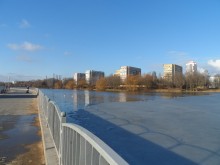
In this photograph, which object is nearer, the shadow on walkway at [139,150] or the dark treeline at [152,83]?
the shadow on walkway at [139,150]

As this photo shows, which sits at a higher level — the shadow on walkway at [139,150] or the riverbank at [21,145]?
the riverbank at [21,145]

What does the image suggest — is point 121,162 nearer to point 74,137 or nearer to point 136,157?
point 74,137

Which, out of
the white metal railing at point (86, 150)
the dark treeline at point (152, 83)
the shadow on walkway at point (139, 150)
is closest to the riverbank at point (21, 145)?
the white metal railing at point (86, 150)

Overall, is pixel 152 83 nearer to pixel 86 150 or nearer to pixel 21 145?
pixel 21 145

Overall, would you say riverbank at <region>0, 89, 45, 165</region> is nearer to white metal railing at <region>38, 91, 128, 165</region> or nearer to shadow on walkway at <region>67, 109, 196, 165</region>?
white metal railing at <region>38, 91, 128, 165</region>

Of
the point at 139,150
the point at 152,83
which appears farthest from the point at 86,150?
the point at 152,83

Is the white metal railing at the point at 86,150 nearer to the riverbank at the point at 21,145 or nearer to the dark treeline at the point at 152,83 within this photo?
the riverbank at the point at 21,145

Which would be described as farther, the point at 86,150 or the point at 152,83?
the point at 152,83

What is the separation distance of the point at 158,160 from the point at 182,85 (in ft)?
388

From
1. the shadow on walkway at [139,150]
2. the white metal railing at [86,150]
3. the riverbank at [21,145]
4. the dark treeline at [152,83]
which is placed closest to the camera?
the white metal railing at [86,150]

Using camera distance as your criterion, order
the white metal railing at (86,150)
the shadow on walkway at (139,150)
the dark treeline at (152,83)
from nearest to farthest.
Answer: the white metal railing at (86,150), the shadow on walkway at (139,150), the dark treeline at (152,83)

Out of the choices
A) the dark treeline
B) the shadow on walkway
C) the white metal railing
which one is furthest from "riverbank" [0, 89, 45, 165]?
the dark treeline

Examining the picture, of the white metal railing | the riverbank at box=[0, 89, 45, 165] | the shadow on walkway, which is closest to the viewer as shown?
the white metal railing

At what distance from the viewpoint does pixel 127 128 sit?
50.7ft
